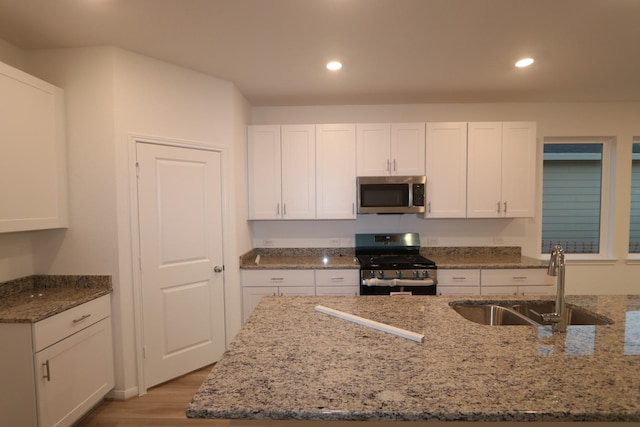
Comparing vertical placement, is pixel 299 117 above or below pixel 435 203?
above

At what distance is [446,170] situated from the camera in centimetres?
306

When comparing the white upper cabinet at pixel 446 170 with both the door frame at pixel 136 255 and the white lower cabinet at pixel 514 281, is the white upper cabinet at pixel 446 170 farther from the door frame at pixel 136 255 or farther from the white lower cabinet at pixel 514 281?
the door frame at pixel 136 255

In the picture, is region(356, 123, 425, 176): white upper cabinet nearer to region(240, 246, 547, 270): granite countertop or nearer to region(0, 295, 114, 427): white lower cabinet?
region(240, 246, 547, 270): granite countertop

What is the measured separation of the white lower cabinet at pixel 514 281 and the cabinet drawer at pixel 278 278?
1695mm

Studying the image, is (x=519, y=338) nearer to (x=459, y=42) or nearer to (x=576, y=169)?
(x=459, y=42)

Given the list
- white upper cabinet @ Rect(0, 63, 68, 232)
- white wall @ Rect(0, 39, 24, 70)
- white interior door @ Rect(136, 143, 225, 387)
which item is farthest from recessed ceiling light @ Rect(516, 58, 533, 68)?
white wall @ Rect(0, 39, 24, 70)

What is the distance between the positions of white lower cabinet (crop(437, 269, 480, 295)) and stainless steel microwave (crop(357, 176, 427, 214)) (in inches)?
26.7

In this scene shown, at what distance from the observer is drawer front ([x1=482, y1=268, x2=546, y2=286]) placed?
2814 millimetres

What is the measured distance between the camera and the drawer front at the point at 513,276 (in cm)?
281

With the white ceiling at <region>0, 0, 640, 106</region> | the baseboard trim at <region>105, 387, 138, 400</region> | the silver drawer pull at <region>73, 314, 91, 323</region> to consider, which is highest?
the white ceiling at <region>0, 0, 640, 106</region>

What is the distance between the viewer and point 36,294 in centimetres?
201

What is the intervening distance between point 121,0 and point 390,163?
243cm

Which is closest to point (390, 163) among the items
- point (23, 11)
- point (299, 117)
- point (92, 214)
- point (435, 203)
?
point (435, 203)

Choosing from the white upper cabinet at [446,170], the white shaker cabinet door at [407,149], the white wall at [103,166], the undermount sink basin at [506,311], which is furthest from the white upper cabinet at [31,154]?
the white upper cabinet at [446,170]
